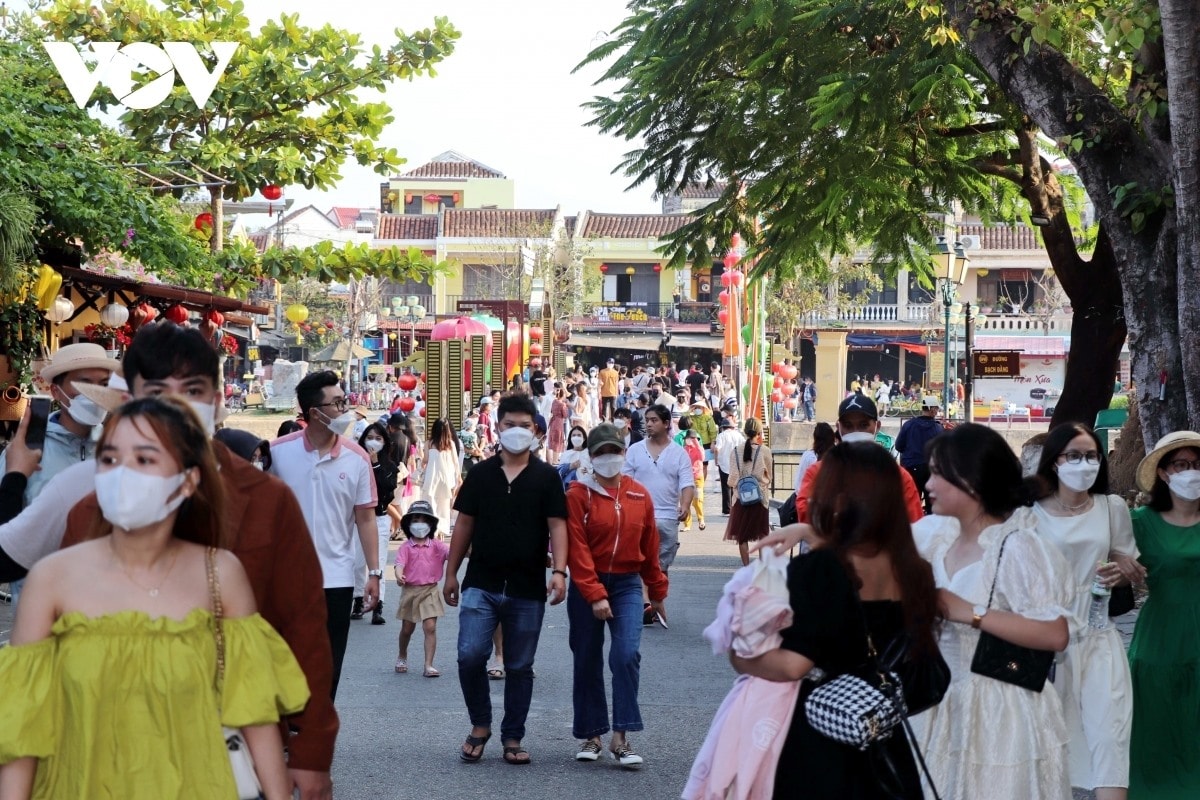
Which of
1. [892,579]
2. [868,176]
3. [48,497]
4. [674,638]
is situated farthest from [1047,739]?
[868,176]

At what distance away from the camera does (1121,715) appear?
19.5 ft

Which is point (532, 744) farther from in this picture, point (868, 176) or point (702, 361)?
Result: point (702, 361)

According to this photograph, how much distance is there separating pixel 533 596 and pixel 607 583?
463 millimetres

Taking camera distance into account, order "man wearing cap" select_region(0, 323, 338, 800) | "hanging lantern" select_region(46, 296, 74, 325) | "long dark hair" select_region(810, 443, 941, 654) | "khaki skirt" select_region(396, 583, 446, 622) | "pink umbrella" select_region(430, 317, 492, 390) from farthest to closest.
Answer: "pink umbrella" select_region(430, 317, 492, 390)
"hanging lantern" select_region(46, 296, 74, 325)
"khaki skirt" select_region(396, 583, 446, 622)
"long dark hair" select_region(810, 443, 941, 654)
"man wearing cap" select_region(0, 323, 338, 800)

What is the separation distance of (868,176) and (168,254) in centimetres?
604

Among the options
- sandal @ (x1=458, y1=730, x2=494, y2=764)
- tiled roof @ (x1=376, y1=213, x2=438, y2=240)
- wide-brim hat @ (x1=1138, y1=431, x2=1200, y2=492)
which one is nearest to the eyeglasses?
wide-brim hat @ (x1=1138, y1=431, x2=1200, y2=492)

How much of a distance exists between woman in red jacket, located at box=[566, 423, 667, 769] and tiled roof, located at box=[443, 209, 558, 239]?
5673cm

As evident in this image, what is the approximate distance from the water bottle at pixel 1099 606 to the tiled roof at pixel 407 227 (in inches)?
2451

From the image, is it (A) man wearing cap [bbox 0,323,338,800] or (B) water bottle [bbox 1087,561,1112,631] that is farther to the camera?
(B) water bottle [bbox 1087,561,1112,631]

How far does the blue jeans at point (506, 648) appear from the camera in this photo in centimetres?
788

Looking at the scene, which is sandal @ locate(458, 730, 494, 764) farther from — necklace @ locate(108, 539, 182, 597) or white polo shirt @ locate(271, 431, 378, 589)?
necklace @ locate(108, 539, 182, 597)

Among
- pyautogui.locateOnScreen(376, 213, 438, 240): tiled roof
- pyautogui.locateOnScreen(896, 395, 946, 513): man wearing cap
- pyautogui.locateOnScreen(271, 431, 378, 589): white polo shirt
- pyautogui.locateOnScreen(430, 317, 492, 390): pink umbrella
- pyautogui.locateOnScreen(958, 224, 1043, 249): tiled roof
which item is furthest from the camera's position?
pyautogui.locateOnScreen(376, 213, 438, 240): tiled roof

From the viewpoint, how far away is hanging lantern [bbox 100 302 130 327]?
54.9 feet

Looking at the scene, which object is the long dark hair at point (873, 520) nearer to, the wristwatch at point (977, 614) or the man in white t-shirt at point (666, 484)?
the wristwatch at point (977, 614)
